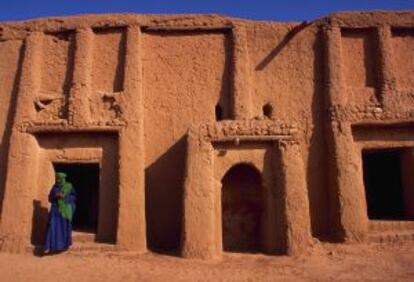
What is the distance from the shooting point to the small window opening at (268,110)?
987cm

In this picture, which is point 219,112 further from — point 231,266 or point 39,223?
point 39,223

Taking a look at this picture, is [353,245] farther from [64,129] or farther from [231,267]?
[64,129]

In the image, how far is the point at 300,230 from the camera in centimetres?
798

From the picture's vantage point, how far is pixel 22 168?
9102mm

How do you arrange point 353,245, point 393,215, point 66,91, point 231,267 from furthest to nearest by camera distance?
point 393,215 → point 66,91 → point 353,245 → point 231,267

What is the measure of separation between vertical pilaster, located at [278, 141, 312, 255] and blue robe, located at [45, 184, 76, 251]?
4.18 meters

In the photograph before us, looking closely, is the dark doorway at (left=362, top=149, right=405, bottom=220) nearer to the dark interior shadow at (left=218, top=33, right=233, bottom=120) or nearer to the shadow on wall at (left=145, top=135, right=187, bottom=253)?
the dark interior shadow at (left=218, top=33, right=233, bottom=120)

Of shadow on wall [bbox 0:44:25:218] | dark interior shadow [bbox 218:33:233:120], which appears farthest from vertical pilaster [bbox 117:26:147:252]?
shadow on wall [bbox 0:44:25:218]

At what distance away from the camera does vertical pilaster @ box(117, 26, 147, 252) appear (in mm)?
8594

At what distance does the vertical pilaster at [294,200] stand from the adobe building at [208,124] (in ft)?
0.07

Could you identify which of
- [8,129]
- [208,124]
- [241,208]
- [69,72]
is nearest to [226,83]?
[208,124]

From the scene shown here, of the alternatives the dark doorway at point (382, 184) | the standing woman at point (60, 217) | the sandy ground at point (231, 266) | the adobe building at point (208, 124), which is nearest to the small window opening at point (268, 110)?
the adobe building at point (208, 124)

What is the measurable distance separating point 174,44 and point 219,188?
3839mm

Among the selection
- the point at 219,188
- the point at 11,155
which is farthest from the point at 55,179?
the point at 219,188
